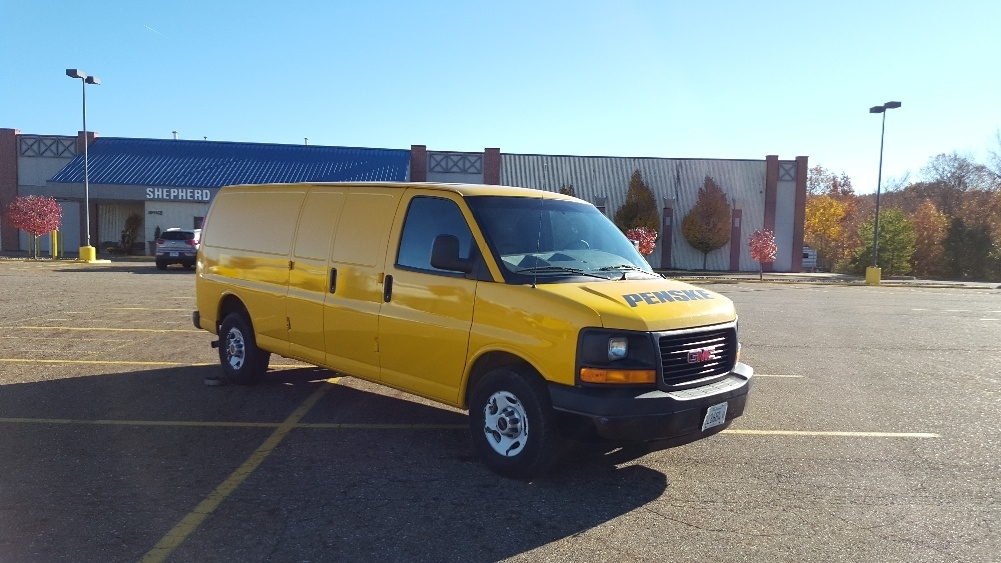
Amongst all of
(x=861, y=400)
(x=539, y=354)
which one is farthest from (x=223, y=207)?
(x=861, y=400)

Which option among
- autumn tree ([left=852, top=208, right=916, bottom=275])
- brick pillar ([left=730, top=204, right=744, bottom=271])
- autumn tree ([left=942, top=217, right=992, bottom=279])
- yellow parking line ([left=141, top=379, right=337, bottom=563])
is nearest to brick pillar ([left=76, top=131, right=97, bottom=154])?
brick pillar ([left=730, top=204, right=744, bottom=271])

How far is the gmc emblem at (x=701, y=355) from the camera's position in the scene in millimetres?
5039

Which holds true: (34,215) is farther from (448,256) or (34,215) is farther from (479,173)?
(448,256)

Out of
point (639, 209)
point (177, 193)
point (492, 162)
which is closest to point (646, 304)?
point (639, 209)

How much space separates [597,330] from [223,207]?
5347 millimetres

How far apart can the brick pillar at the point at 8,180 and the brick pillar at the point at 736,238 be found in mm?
40702

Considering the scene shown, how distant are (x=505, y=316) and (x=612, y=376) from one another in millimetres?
857

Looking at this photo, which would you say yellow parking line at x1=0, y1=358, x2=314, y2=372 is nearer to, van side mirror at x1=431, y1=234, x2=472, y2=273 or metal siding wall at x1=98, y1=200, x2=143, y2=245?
van side mirror at x1=431, y1=234, x2=472, y2=273

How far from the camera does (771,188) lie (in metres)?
41.7

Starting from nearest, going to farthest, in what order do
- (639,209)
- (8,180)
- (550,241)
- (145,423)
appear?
(550,241), (145,423), (639,209), (8,180)

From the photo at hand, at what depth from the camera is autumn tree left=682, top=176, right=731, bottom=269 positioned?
4025 centimetres

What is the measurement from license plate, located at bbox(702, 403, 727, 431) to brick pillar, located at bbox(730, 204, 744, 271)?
1498 inches

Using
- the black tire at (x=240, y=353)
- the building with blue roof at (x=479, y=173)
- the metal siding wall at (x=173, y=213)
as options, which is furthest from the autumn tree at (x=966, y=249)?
the black tire at (x=240, y=353)

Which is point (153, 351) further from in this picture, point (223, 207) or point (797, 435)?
point (797, 435)
